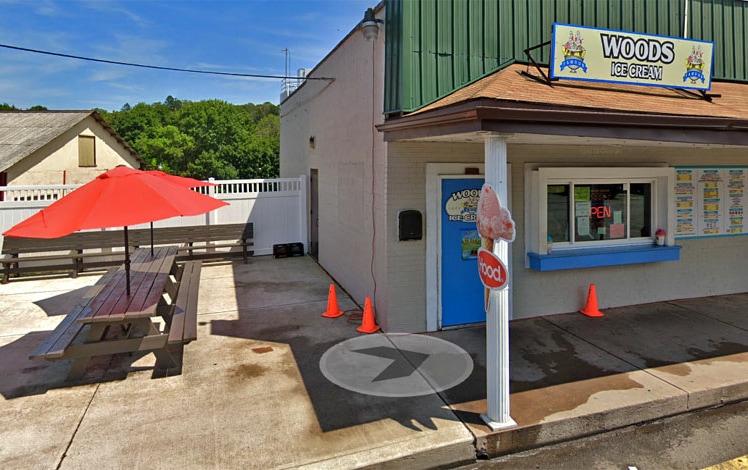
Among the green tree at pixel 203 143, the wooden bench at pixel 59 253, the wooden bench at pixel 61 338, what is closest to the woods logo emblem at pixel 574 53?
the wooden bench at pixel 61 338

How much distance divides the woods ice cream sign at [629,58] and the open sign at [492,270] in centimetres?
294

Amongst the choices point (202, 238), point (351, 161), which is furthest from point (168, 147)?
point (351, 161)

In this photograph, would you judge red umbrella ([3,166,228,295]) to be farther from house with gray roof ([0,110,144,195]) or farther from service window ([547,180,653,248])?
house with gray roof ([0,110,144,195])

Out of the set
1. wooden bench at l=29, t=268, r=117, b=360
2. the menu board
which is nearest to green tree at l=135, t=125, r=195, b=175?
wooden bench at l=29, t=268, r=117, b=360

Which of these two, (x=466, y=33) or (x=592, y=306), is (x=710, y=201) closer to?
(x=592, y=306)

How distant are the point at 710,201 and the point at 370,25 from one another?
623cm

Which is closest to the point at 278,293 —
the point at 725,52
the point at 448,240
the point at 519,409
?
the point at 448,240

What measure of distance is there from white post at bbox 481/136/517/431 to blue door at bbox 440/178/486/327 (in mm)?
2312

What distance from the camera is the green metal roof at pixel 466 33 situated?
5750 mm

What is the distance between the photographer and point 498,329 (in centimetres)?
394

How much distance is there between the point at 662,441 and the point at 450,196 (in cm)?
355

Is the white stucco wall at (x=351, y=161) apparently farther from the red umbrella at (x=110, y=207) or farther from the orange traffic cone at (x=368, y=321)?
the red umbrella at (x=110, y=207)

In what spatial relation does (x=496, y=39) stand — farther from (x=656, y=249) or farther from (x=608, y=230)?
(x=656, y=249)

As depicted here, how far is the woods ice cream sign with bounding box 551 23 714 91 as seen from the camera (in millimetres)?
5699
